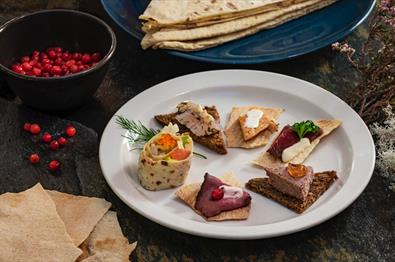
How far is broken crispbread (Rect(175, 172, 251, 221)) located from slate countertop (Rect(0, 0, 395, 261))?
8 centimetres

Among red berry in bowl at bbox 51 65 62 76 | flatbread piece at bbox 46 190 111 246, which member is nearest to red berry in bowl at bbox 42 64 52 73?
red berry in bowl at bbox 51 65 62 76

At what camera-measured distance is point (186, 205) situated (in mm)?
2111

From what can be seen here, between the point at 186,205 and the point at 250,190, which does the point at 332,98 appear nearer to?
the point at 250,190

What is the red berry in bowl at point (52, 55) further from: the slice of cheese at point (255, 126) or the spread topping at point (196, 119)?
the slice of cheese at point (255, 126)

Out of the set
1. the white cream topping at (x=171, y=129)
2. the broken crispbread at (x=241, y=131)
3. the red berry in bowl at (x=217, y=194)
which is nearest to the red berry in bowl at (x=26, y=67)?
the white cream topping at (x=171, y=129)

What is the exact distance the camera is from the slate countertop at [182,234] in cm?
205

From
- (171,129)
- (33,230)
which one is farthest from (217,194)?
(33,230)

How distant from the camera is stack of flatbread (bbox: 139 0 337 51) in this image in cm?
266

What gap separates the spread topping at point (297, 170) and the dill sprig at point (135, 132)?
0.51m

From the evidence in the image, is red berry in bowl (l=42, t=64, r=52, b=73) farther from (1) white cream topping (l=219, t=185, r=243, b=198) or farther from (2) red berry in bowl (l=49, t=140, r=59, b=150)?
(1) white cream topping (l=219, t=185, r=243, b=198)

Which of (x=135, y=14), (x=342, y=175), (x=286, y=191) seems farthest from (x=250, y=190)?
(x=135, y=14)

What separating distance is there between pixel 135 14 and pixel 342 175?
116 cm

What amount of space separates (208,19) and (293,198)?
97cm

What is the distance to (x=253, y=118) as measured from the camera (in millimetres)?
2395
